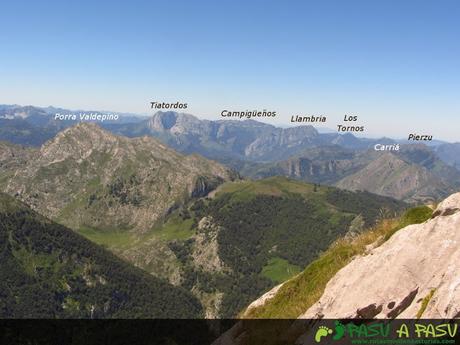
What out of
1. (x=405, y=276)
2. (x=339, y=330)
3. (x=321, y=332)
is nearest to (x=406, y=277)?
(x=405, y=276)

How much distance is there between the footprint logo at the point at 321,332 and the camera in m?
20.2

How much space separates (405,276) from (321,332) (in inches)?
182

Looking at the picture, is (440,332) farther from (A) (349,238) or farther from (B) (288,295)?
(A) (349,238)

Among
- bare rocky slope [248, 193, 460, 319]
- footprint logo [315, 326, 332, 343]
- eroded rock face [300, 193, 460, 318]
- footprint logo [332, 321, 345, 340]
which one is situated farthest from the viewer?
footprint logo [315, 326, 332, 343]

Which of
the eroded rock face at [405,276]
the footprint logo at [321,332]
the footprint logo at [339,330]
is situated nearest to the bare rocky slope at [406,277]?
the eroded rock face at [405,276]

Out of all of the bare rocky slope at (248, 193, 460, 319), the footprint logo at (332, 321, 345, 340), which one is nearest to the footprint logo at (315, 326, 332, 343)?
the footprint logo at (332, 321, 345, 340)

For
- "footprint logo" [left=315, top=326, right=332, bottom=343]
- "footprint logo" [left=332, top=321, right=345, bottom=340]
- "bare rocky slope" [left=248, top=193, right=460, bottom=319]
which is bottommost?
"footprint logo" [left=315, top=326, right=332, bottom=343]

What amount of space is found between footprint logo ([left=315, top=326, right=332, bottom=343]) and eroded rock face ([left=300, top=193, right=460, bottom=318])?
0.97 metres

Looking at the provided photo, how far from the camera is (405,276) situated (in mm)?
20469

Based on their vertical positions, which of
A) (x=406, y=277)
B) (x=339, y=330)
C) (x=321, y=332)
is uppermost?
(x=406, y=277)

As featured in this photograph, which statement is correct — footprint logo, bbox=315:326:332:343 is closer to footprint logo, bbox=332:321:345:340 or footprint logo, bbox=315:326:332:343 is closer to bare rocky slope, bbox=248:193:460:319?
footprint logo, bbox=332:321:345:340

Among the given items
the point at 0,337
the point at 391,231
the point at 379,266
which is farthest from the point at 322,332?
the point at 0,337

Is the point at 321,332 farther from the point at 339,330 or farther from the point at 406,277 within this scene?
the point at 406,277

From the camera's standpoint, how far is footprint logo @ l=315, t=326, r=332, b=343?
20250 millimetres
